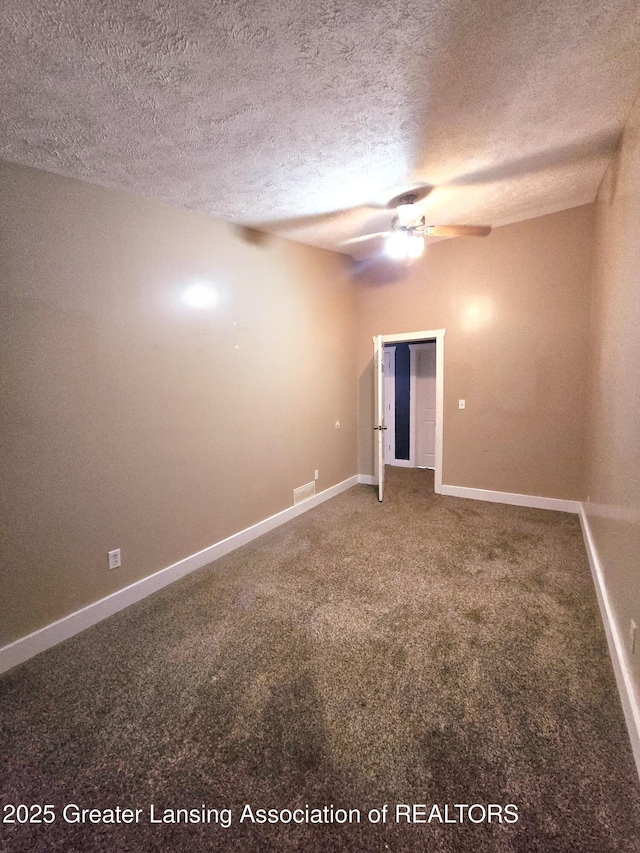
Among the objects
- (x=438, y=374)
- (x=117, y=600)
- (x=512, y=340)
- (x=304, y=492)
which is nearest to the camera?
(x=117, y=600)

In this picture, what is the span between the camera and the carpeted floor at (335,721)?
1.17 metres

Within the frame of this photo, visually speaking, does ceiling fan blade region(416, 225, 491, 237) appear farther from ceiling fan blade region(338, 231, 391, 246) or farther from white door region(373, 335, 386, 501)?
white door region(373, 335, 386, 501)

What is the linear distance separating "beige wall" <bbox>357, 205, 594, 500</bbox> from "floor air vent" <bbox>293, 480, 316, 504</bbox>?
172cm

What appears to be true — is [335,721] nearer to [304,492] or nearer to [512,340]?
[304,492]

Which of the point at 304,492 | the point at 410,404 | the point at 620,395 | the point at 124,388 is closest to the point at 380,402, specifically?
the point at 304,492

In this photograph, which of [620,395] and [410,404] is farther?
[410,404]

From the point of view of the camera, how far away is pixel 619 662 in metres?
1.68

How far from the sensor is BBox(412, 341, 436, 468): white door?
5852 mm

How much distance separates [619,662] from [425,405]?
4.58m

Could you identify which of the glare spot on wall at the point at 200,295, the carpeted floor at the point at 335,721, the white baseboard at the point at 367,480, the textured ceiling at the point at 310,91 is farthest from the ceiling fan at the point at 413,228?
the white baseboard at the point at 367,480

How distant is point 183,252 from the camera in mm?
2723

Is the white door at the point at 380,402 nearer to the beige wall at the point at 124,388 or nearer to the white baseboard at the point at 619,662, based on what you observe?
the beige wall at the point at 124,388

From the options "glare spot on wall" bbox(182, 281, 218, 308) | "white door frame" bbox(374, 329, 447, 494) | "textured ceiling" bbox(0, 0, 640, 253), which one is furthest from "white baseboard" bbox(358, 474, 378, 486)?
"textured ceiling" bbox(0, 0, 640, 253)

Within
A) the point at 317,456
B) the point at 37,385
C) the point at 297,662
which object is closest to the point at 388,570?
the point at 297,662
